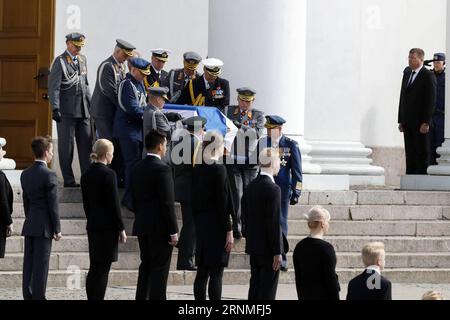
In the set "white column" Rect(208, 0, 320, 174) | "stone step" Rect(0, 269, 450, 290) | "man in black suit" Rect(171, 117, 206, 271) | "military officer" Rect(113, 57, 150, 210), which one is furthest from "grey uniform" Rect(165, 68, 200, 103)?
"stone step" Rect(0, 269, 450, 290)

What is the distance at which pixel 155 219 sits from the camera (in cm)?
1257

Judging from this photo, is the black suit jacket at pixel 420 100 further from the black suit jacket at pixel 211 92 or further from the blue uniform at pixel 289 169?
the blue uniform at pixel 289 169

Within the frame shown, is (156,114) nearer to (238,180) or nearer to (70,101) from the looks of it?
(238,180)

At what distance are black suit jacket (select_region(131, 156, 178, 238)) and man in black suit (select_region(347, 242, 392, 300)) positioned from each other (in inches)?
104

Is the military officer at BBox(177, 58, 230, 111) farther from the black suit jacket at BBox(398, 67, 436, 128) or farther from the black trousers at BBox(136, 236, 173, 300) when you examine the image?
the black trousers at BBox(136, 236, 173, 300)

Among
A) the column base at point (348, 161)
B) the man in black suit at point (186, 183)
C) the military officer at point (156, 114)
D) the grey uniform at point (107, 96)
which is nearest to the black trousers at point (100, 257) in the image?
the man in black suit at point (186, 183)

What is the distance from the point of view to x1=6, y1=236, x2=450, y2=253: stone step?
15211 mm

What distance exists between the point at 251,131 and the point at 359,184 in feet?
12.7

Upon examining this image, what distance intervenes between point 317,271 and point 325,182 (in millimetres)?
7520

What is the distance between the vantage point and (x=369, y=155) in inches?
841

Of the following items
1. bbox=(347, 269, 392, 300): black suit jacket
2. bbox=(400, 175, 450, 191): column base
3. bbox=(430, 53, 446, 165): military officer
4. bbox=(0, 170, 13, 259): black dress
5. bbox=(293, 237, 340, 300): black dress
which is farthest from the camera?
bbox=(430, 53, 446, 165): military officer

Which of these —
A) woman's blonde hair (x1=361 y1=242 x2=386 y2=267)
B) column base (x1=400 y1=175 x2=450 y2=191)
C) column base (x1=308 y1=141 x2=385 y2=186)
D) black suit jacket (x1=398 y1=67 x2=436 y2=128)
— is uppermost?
black suit jacket (x1=398 y1=67 x2=436 y2=128)

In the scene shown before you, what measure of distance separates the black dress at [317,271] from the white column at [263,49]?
263 inches

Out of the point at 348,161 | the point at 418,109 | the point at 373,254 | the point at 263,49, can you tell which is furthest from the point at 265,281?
the point at 418,109
